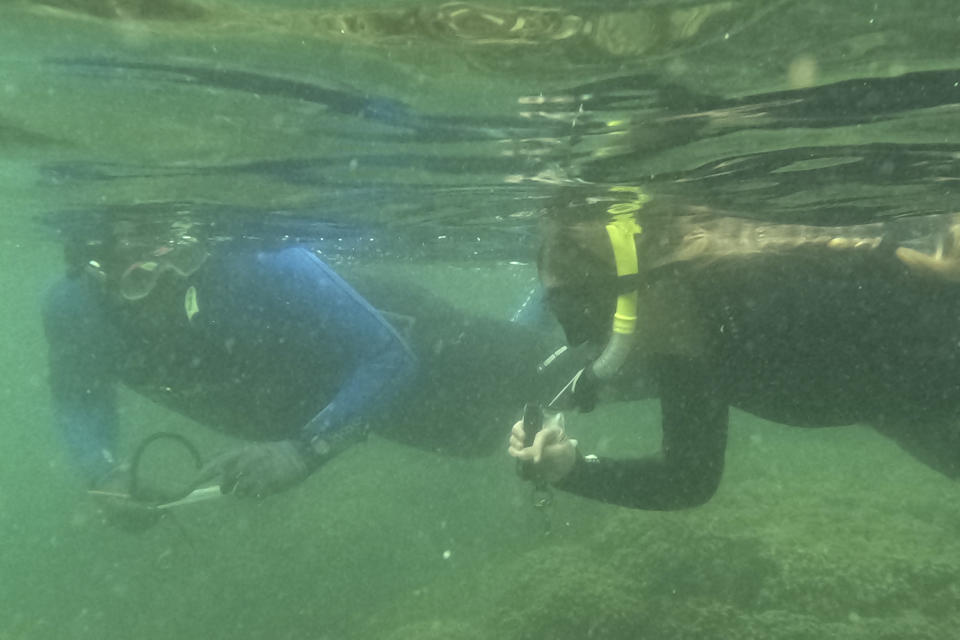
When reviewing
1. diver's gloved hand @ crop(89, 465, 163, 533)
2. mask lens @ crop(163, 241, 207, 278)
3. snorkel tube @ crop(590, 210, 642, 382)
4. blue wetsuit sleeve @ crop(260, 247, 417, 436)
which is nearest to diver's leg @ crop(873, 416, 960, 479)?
snorkel tube @ crop(590, 210, 642, 382)

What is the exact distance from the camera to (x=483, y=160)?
347 inches

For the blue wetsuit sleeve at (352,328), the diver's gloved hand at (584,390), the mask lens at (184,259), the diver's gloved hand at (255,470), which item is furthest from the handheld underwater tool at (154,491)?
the diver's gloved hand at (584,390)

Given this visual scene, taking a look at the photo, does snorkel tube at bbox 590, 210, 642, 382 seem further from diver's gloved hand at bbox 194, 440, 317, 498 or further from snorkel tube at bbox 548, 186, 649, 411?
diver's gloved hand at bbox 194, 440, 317, 498

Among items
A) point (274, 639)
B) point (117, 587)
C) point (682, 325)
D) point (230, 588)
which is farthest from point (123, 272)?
point (117, 587)

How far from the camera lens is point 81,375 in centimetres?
842

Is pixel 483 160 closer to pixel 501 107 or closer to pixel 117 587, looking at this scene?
pixel 501 107

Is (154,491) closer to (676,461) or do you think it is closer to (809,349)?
(676,461)

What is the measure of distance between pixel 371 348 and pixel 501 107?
119 inches

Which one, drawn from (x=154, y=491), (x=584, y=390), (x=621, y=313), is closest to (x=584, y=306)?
(x=621, y=313)

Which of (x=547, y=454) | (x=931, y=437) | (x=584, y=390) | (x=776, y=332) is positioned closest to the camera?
(x=776, y=332)

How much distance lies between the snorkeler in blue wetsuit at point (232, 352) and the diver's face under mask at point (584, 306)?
2968 mm

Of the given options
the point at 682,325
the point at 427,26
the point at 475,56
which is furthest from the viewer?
the point at 475,56

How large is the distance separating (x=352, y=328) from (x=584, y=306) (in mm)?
3481

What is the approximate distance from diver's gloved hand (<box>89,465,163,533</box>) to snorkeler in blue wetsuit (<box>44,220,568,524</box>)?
0.62 meters
